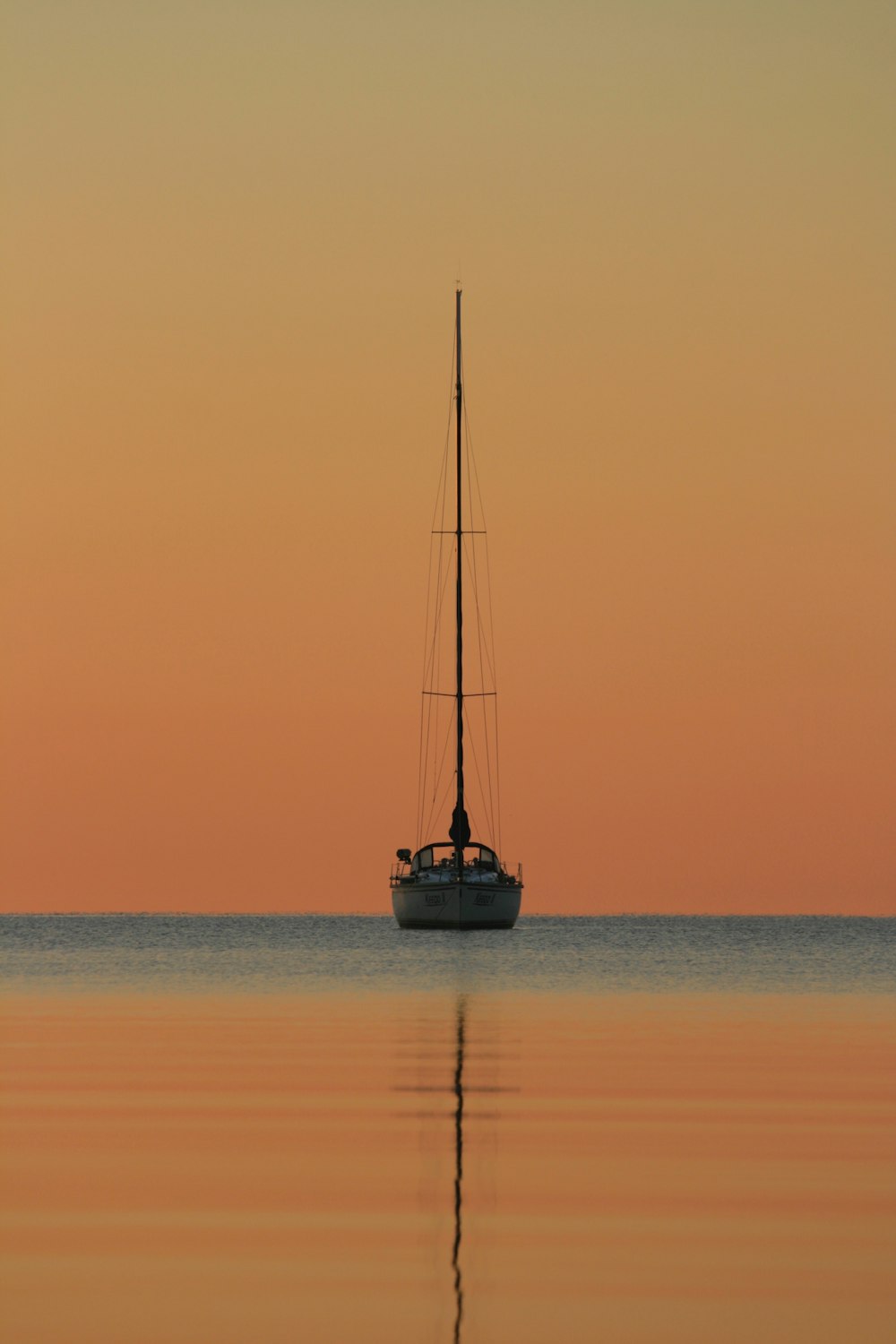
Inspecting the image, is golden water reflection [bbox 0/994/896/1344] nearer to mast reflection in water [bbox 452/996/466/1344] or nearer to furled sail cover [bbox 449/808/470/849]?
mast reflection in water [bbox 452/996/466/1344]

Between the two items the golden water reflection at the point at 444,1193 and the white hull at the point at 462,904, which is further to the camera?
the white hull at the point at 462,904

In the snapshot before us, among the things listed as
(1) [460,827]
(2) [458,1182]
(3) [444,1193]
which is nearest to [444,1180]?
(2) [458,1182]

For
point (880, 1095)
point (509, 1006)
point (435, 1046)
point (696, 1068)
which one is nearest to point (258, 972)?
point (509, 1006)

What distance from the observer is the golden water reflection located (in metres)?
15.7

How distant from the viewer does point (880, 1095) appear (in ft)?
97.7

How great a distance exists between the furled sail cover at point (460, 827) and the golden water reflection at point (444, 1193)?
74698mm

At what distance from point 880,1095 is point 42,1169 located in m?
12.7

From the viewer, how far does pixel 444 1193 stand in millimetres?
20734

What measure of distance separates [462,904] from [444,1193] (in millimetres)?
93544

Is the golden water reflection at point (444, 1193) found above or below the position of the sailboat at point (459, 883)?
below

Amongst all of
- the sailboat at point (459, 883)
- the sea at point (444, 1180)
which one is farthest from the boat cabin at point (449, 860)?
the sea at point (444, 1180)

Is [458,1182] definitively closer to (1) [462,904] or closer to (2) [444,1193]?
(2) [444,1193]

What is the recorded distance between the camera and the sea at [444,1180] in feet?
51.6

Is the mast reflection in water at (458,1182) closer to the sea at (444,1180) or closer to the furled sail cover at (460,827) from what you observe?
the sea at (444,1180)
